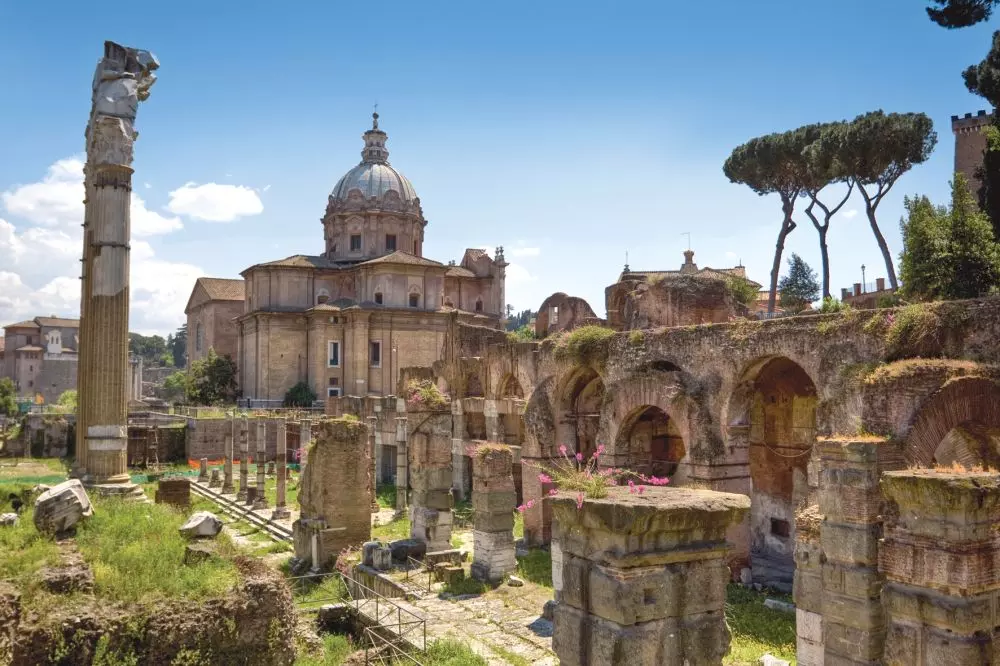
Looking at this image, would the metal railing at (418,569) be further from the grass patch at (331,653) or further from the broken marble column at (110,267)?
the broken marble column at (110,267)

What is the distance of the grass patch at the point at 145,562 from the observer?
8.31 m

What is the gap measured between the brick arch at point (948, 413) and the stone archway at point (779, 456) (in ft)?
18.4

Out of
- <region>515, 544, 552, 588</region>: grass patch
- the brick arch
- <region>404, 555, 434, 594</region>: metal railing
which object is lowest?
<region>515, 544, 552, 588</region>: grass patch

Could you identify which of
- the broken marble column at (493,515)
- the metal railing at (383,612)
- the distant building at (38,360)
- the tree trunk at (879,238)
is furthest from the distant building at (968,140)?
the distant building at (38,360)

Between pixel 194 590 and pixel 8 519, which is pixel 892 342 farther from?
pixel 8 519

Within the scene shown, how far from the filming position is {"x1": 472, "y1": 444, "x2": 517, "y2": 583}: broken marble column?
46.3 feet

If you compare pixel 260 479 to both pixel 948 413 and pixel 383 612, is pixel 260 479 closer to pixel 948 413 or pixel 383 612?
pixel 383 612

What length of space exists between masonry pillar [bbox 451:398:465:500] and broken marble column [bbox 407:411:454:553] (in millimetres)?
8780

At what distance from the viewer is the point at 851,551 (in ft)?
28.1

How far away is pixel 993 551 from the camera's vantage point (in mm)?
6727

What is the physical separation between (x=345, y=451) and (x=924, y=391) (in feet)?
33.5

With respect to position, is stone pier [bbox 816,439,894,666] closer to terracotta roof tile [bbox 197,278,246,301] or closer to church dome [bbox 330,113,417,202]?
church dome [bbox 330,113,417,202]

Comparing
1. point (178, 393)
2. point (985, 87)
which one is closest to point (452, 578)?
point (985, 87)

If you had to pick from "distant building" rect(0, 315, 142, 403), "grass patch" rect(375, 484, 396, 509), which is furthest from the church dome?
"distant building" rect(0, 315, 142, 403)
